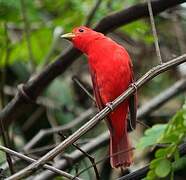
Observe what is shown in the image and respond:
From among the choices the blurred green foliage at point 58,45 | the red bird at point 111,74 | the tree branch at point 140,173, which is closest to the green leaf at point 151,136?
the blurred green foliage at point 58,45

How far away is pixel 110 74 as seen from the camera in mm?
3107

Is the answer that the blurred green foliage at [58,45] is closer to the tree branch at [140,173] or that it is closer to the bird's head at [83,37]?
the bird's head at [83,37]

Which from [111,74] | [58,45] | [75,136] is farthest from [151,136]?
[58,45]

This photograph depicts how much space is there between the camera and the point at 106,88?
3.13 meters

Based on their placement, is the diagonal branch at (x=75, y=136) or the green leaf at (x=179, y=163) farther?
the green leaf at (x=179, y=163)

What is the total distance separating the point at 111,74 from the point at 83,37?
30 centimetres

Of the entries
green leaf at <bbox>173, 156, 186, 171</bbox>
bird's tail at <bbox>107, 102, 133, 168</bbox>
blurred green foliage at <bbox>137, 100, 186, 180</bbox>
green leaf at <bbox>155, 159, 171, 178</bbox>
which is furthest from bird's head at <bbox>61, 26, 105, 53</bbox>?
green leaf at <bbox>155, 159, 171, 178</bbox>

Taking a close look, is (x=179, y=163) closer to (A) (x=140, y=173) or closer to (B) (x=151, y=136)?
(B) (x=151, y=136)

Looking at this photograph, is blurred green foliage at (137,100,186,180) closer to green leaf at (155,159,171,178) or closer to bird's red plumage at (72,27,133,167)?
green leaf at (155,159,171,178)

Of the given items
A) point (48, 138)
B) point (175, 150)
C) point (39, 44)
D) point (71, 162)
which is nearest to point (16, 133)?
point (48, 138)

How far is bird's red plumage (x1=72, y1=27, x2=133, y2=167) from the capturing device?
307cm

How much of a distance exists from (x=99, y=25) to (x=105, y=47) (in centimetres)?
12

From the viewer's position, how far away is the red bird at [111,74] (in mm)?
3064

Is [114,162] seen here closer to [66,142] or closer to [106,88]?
[106,88]
